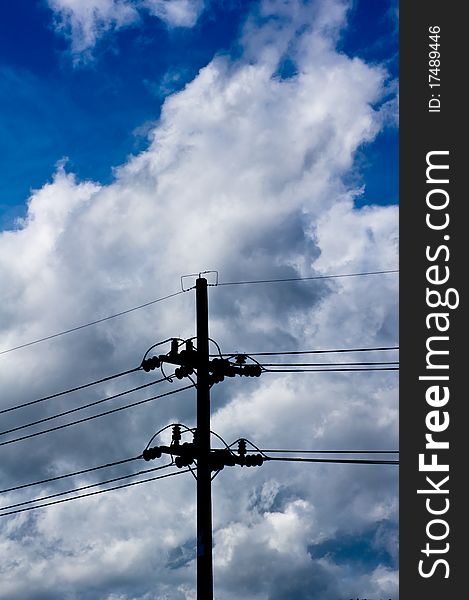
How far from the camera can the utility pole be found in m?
21.8

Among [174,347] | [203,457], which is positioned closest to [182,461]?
[203,457]

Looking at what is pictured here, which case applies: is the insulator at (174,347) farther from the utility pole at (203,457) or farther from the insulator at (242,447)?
the insulator at (242,447)

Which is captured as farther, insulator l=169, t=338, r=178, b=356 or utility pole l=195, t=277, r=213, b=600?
insulator l=169, t=338, r=178, b=356

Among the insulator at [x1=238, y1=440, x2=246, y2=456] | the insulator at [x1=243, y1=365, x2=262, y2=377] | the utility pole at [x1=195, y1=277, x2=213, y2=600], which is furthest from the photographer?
the insulator at [x1=243, y1=365, x2=262, y2=377]

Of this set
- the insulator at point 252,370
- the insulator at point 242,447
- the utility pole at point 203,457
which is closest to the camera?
the utility pole at point 203,457

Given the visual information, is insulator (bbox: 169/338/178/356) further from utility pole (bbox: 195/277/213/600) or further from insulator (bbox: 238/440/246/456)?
insulator (bbox: 238/440/246/456)

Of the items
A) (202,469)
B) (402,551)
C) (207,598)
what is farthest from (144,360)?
(402,551)

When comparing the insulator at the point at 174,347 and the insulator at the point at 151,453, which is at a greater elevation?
the insulator at the point at 174,347

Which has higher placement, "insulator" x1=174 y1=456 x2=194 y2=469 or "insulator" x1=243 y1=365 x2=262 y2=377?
"insulator" x1=243 y1=365 x2=262 y2=377

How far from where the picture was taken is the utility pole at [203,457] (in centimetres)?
2181

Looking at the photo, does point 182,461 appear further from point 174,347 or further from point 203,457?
point 174,347

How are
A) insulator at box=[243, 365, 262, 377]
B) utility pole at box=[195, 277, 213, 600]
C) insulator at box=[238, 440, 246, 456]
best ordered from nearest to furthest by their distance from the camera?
utility pole at box=[195, 277, 213, 600]
insulator at box=[238, 440, 246, 456]
insulator at box=[243, 365, 262, 377]

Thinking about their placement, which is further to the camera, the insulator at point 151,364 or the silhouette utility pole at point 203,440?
the insulator at point 151,364

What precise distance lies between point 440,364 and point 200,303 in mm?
6188
